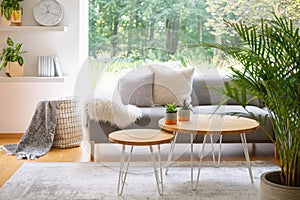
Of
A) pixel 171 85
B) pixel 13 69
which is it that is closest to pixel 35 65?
pixel 13 69

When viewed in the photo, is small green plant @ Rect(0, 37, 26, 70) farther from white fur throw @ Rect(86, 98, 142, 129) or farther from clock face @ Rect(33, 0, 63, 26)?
white fur throw @ Rect(86, 98, 142, 129)

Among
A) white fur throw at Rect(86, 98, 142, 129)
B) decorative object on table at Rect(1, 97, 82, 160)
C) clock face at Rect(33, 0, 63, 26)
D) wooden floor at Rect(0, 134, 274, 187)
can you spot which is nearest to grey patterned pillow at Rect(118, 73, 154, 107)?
white fur throw at Rect(86, 98, 142, 129)

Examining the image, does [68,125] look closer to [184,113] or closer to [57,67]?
[57,67]

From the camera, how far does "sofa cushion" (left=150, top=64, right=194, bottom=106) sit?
184 inches

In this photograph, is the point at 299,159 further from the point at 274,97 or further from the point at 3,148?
the point at 3,148

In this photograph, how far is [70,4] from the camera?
532 cm

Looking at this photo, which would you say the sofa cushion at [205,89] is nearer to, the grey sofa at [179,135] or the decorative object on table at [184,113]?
the grey sofa at [179,135]

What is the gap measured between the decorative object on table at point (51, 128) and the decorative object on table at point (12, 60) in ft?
1.80

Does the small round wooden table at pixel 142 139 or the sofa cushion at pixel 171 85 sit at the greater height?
the sofa cushion at pixel 171 85

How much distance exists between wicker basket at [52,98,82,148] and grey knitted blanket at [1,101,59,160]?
0.20ft

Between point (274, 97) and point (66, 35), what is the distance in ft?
10.9

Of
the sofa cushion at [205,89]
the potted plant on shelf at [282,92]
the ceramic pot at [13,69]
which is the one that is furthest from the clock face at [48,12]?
the potted plant on shelf at [282,92]

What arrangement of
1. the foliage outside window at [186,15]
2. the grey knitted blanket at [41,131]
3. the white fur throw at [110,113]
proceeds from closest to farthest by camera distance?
the white fur throw at [110,113], the grey knitted blanket at [41,131], the foliage outside window at [186,15]

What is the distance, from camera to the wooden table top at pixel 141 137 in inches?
132
